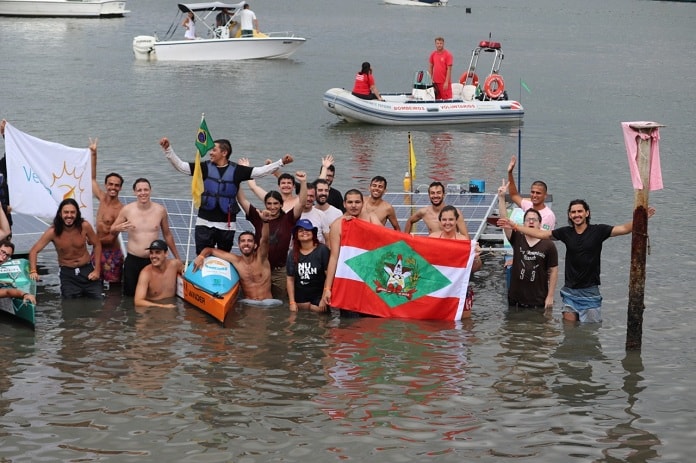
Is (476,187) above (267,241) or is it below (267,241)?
above

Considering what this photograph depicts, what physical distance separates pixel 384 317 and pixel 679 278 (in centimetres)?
514

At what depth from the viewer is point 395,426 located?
424 inches

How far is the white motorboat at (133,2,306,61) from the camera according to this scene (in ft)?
149

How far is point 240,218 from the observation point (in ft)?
56.4

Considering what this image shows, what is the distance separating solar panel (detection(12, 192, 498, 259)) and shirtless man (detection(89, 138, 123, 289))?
0.99 metres

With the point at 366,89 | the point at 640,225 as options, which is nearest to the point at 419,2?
the point at 366,89

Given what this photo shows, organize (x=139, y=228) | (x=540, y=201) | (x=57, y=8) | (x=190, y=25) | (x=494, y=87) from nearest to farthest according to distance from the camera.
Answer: (x=139, y=228) → (x=540, y=201) → (x=494, y=87) → (x=190, y=25) → (x=57, y=8)

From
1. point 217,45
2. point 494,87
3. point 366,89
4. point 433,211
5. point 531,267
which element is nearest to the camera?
point 531,267

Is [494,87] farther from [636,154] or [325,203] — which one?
[636,154]

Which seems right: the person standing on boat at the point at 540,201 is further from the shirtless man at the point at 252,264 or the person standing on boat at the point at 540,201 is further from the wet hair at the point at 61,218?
the wet hair at the point at 61,218

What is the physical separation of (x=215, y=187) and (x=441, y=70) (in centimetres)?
1690

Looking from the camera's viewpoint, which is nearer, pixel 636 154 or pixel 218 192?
pixel 636 154

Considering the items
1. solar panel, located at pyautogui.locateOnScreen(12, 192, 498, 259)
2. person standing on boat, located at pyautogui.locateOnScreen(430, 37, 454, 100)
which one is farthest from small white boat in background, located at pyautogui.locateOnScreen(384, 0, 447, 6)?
solar panel, located at pyautogui.locateOnScreen(12, 192, 498, 259)

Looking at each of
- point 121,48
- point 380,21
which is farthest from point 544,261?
point 380,21
